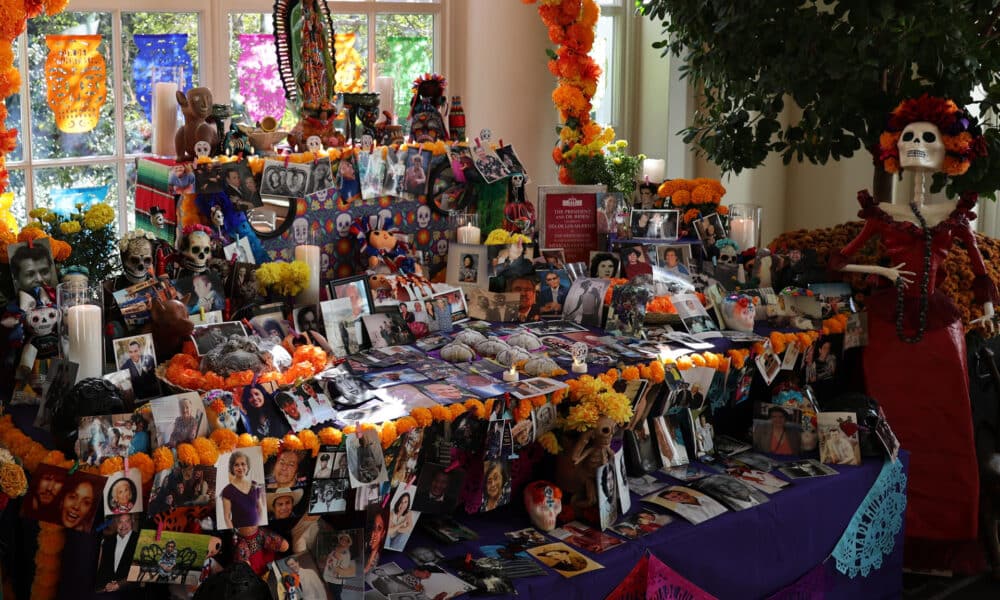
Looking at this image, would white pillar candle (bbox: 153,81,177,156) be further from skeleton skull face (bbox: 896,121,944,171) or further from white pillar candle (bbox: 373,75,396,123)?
skeleton skull face (bbox: 896,121,944,171)

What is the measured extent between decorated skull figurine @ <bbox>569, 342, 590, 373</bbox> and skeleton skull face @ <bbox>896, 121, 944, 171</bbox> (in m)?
1.44

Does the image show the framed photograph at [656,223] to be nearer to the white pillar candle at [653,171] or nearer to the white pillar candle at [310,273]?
the white pillar candle at [653,171]

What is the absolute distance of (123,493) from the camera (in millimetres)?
2332

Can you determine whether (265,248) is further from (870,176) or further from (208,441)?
(870,176)

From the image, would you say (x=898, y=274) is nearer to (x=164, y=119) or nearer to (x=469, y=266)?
(x=469, y=266)

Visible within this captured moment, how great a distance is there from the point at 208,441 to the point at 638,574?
1.25 m

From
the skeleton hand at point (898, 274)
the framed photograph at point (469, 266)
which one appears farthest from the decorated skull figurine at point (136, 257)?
the skeleton hand at point (898, 274)

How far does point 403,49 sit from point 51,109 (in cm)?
164

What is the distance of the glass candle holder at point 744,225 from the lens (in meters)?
4.35

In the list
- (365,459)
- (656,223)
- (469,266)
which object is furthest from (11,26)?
(656,223)

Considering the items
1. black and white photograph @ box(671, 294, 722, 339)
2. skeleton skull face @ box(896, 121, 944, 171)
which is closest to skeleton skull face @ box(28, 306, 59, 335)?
black and white photograph @ box(671, 294, 722, 339)

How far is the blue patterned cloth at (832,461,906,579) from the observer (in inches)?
140

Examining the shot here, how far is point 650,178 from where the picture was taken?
181 inches

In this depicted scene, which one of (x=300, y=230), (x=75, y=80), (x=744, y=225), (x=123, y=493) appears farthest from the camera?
(x=744, y=225)
